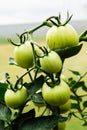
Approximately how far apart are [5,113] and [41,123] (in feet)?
0.22

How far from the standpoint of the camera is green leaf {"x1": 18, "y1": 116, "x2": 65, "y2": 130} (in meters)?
0.50

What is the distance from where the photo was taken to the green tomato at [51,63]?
18.2 inches

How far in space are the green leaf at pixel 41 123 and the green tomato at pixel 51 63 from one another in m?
Result: 0.07

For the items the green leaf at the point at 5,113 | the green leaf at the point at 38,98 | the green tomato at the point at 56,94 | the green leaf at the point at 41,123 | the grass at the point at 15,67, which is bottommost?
the grass at the point at 15,67

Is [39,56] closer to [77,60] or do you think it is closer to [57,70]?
[57,70]

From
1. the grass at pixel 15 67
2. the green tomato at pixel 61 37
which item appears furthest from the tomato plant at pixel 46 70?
the grass at pixel 15 67

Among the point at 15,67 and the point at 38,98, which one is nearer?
the point at 38,98

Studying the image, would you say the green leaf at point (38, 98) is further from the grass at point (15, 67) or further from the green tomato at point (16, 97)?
the grass at point (15, 67)

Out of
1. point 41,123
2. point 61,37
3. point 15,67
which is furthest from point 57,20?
point 15,67

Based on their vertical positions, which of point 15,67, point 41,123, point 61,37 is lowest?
point 15,67

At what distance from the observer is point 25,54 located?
0.49 m

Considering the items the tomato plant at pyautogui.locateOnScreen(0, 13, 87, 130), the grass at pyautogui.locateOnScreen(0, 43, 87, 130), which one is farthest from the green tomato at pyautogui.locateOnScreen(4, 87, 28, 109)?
the grass at pyautogui.locateOnScreen(0, 43, 87, 130)

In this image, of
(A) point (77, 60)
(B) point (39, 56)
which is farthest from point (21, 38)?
(A) point (77, 60)

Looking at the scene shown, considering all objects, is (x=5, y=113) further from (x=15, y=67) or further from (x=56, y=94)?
(x=15, y=67)
